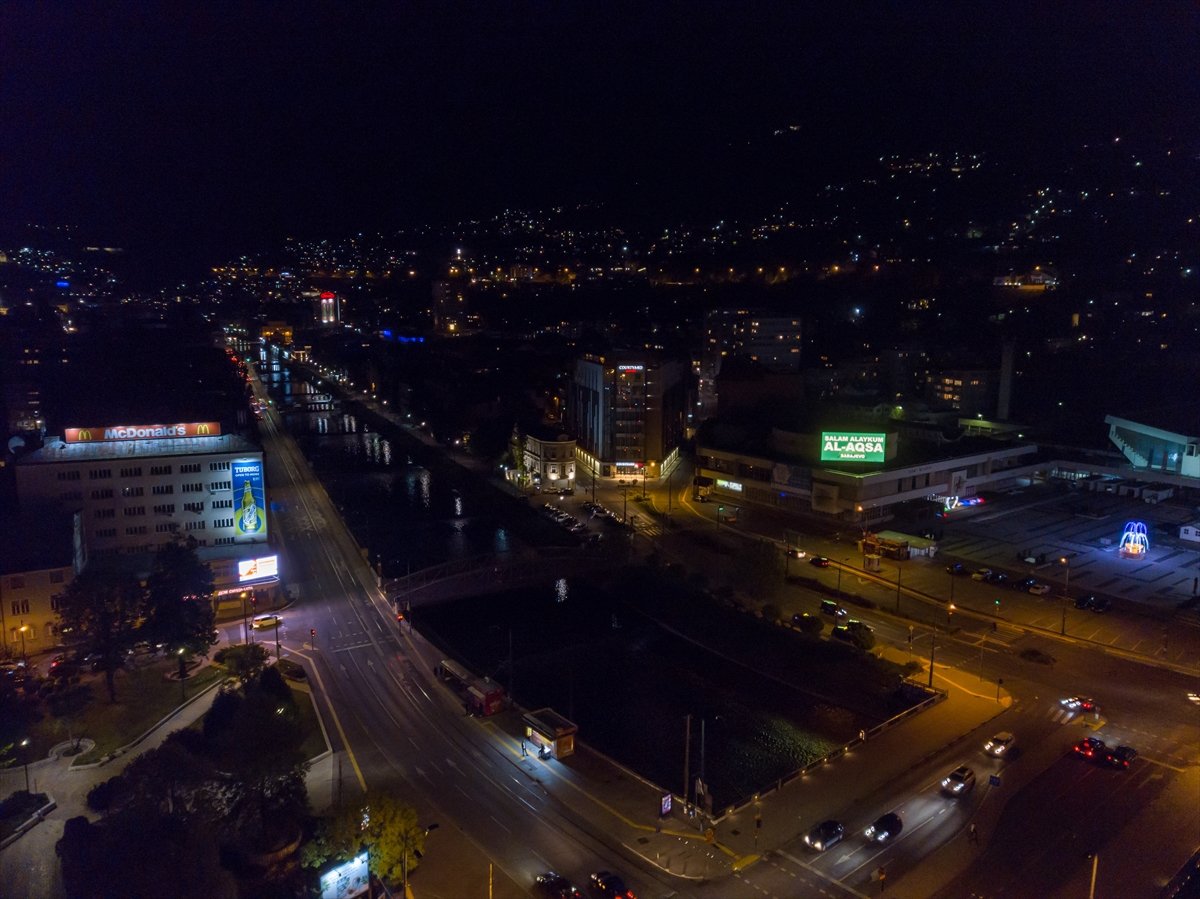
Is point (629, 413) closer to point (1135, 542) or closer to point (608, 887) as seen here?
point (1135, 542)

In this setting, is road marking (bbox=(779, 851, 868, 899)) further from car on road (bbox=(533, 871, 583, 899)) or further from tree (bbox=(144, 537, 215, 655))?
tree (bbox=(144, 537, 215, 655))

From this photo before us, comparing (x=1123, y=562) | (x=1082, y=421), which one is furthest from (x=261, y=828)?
(x=1082, y=421)

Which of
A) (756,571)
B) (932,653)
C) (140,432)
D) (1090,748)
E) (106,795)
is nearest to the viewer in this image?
(106,795)

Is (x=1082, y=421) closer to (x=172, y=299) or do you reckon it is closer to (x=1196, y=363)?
(x=1196, y=363)

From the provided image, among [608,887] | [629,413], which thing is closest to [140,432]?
[629,413]

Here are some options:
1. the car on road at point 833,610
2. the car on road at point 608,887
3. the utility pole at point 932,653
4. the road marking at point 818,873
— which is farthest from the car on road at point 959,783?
the car on road at point 833,610

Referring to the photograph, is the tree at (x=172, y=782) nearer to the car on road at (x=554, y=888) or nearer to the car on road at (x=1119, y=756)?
the car on road at (x=554, y=888)
